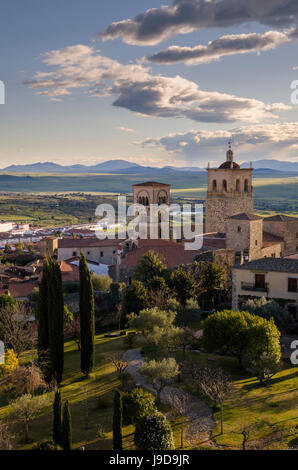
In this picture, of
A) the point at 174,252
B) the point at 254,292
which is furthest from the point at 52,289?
the point at 174,252

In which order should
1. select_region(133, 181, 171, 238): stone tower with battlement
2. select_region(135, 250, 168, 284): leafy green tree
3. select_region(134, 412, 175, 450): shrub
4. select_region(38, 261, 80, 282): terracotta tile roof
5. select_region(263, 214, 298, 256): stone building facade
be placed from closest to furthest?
select_region(134, 412, 175, 450): shrub
select_region(135, 250, 168, 284): leafy green tree
select_region(38, 261, 80, 282): terracotta tile roof
select_region(263, 214, 298, 256): stone building facade
select_region(133, 181, 171, 238): stone tower with battlement

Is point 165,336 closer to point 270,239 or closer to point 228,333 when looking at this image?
point 228,333

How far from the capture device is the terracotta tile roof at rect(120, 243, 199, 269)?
139ft

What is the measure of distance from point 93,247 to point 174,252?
18129mm

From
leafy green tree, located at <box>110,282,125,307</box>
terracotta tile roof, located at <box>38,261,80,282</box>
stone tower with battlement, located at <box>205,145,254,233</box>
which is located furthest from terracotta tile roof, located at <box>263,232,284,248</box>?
terracotta tile roof, located at <box>38,261,80,282</box>

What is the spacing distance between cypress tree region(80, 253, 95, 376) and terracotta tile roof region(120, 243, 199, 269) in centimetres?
1612

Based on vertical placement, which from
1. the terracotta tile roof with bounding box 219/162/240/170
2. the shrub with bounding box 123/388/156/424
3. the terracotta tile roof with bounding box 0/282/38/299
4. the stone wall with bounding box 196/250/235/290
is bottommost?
the shrub with bounding box 123/388/156/424

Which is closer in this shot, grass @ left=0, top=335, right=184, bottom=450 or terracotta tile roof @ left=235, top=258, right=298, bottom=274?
grass @ left=0, top=335, right=184, bottom=450

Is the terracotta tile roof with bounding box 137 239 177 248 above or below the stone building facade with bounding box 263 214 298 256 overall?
below

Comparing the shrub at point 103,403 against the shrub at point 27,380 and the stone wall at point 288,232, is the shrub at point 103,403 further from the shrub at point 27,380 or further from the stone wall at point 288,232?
the stone wall at point 288,232

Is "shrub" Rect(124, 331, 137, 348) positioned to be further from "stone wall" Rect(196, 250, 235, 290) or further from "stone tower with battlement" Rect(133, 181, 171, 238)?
"stone tower with battlement" Rect(133, 181, 171, 238)

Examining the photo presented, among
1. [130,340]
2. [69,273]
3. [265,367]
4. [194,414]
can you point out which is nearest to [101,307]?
[130,340]

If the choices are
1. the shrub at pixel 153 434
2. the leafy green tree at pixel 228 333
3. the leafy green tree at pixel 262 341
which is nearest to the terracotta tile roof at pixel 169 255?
the leafy green tree at pixel 228 333

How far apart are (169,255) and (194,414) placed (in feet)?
81.7
